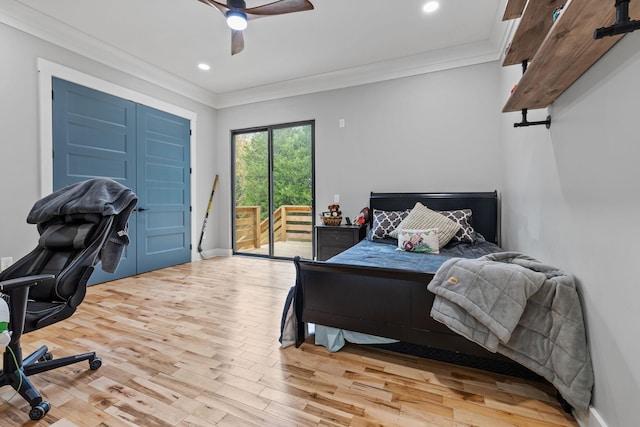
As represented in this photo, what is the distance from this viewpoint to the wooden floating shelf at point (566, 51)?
952 millimetres

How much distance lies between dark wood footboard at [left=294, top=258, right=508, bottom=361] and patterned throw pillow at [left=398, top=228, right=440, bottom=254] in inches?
41.3

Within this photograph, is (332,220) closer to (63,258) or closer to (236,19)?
(236,19)

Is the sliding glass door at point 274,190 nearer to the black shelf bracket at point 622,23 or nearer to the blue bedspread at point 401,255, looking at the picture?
the blue bedspread at point 401,255

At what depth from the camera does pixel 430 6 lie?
2.86 metres

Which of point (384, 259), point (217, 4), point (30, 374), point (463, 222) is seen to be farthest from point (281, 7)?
point (30, 374)

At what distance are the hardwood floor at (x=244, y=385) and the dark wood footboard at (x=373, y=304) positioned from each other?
0.20m

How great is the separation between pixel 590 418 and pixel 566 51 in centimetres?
157

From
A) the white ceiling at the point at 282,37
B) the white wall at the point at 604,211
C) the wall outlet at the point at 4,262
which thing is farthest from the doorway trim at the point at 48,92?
the white wall at the point at 604,211

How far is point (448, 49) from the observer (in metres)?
3.66

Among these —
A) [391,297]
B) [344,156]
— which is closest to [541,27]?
[391,297]

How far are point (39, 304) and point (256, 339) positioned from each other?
129 centimetres

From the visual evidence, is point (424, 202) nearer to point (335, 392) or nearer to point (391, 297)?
point (391, 297)

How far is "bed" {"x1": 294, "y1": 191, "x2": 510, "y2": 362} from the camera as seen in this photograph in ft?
5.71

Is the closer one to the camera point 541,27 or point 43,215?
point 541,27
